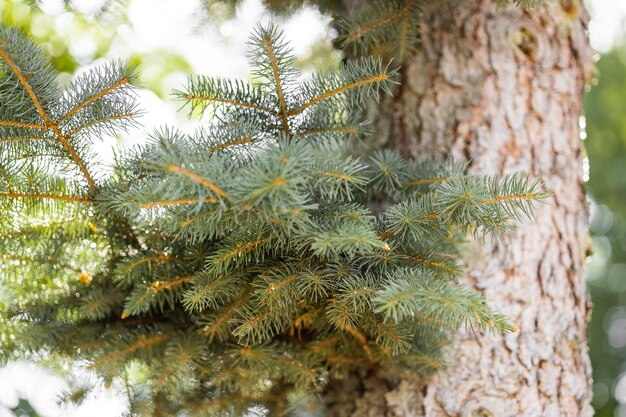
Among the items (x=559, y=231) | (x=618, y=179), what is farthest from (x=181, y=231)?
(x=618, y=179)

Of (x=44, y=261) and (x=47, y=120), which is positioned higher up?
(x=47, y=120)

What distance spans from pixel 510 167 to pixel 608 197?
363 centimetres

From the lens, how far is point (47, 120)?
0.93 metres

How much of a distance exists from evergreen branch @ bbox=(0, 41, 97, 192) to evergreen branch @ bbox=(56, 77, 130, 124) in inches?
0.5

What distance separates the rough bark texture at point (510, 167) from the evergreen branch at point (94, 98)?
26.1 inches

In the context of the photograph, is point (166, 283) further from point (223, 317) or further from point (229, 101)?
point (229, 101)

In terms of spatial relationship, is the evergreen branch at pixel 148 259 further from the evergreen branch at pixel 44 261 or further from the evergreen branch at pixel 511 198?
the evergreen branch at pixel 511 198

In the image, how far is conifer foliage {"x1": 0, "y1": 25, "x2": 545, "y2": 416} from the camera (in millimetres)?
807

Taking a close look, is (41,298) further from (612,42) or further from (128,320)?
(612,42)

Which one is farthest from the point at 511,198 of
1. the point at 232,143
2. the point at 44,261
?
the point at 44,261

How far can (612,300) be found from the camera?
15.0 ft

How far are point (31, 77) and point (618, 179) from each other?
439 centimetres

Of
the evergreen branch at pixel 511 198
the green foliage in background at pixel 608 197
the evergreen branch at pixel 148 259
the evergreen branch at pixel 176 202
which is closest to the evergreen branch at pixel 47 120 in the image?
the evergreen branch at pixel 148 259

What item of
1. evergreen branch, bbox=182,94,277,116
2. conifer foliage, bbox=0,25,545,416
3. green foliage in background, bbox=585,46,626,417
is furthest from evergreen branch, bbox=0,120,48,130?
green foliage in background, bbox=585,46,626,417
